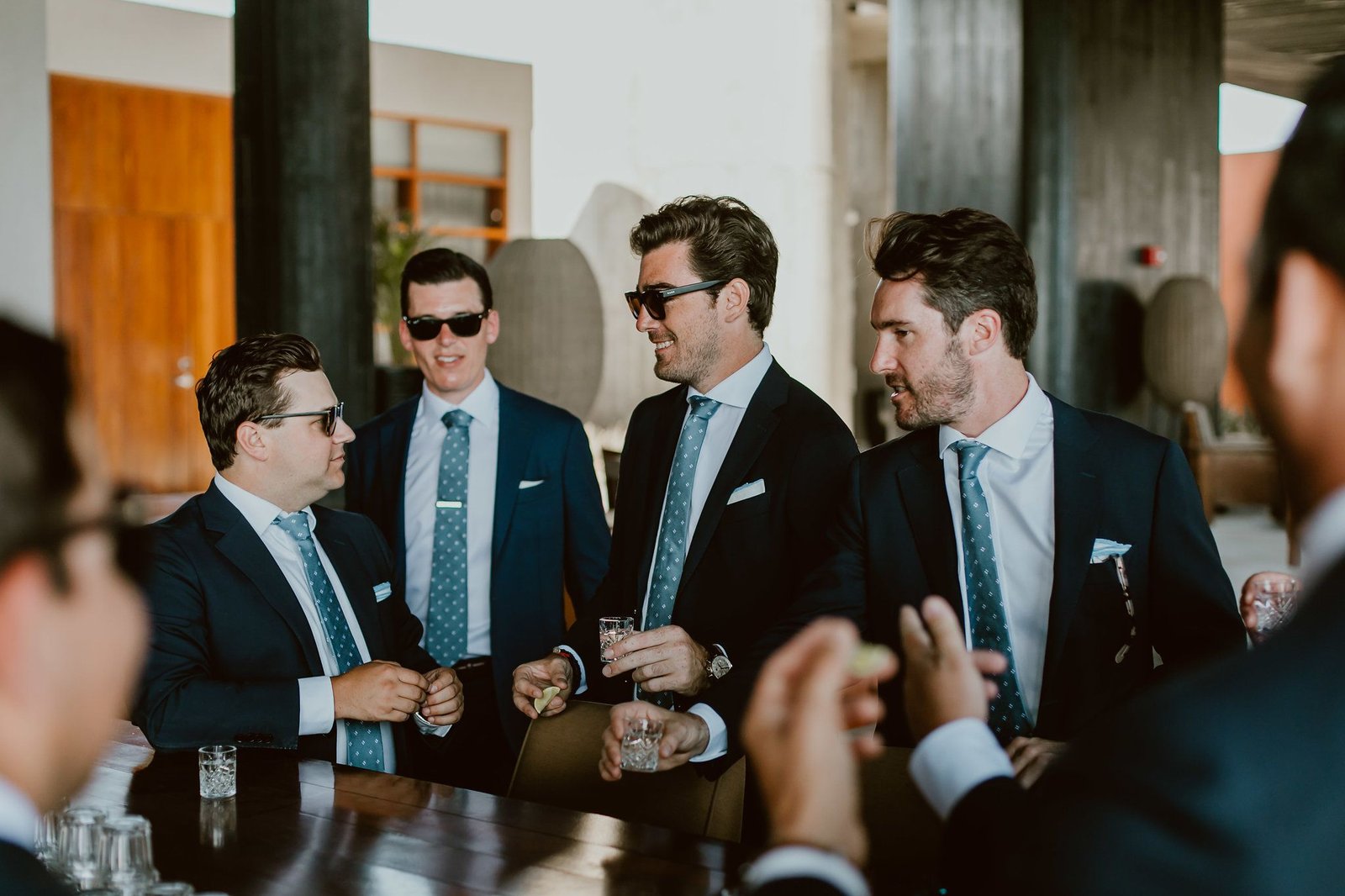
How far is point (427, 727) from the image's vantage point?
9.75ft

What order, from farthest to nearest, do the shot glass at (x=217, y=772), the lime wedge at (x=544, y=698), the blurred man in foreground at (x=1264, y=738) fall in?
the lime wedge at (x=544, y=698) < the shot glass at (x=217, y=772) < the blurred man in foreground at (x=1264, y=738)

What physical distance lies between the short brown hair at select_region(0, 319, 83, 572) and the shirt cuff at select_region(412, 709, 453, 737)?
6.42 ft

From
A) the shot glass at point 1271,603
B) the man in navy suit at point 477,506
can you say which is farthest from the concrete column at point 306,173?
the shot glass at point 1271,603

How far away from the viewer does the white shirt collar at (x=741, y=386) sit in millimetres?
3133

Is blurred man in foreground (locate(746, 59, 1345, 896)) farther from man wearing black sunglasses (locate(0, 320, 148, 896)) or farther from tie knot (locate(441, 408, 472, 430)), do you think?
tie knot (locate(441, 408, 472, 430))

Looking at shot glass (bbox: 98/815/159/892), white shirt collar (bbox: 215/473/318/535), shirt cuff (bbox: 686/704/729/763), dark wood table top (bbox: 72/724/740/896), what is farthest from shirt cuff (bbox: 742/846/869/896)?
white shirt collar (bbox: 215/473/318/535)

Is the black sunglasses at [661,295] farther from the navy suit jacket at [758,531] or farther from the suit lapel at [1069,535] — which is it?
the suit lapel at [1069,535]

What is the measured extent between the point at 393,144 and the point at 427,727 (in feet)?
44.0

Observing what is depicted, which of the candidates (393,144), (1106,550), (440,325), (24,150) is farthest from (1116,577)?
(393,144)

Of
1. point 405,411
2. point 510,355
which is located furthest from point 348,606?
point 510,355

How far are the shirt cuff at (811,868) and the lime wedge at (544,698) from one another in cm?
170

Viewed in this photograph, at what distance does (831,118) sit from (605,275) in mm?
1938

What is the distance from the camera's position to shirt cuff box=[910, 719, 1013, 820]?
115 centimetres

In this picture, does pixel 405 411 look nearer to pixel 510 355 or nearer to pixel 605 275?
pixel 510 355
